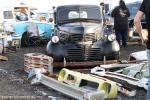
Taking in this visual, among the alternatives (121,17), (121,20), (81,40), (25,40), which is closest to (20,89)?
(81,40)

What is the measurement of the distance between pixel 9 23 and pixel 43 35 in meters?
1.60

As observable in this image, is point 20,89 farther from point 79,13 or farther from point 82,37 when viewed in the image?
point 79,13

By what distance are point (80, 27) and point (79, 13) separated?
1.12 metres

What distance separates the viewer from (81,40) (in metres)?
11.8

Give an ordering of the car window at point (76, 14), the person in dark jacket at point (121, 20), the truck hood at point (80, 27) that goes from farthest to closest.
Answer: the person in dark jacket at point (121, 20) → the car window at point (76, 14) → the truck hood at point (80, 27)

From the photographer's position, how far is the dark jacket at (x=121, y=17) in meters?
16.3

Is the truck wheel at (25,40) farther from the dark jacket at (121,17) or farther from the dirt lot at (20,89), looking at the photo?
the dirt lot at (20,89)

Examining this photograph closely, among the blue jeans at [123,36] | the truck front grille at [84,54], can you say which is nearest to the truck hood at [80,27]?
the truck front grille at [84,54]

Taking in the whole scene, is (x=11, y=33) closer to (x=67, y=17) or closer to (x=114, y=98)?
(x=67, y=17)

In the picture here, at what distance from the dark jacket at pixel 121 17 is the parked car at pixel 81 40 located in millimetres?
3336

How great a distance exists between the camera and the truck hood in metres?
12.0

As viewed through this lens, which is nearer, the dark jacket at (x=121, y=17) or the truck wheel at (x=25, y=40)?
the dark jacket at (x=121, y=17)

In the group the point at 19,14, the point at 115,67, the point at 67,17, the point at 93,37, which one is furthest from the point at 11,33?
the point at 115,67

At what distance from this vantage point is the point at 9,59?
1415cm
